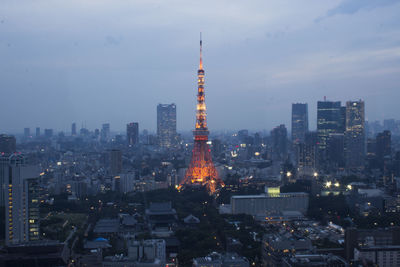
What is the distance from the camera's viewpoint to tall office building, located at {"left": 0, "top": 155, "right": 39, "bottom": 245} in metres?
10.2

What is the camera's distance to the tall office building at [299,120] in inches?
1585

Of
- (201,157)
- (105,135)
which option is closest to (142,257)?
(201,157)

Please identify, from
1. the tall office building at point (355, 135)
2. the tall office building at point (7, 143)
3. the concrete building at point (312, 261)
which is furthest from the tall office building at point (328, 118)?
the concrete building at point (312, 261)

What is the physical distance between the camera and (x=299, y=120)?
135 feet

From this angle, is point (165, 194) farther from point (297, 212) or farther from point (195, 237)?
point (195, 237)

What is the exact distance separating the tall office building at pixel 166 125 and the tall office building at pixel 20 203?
31403mm

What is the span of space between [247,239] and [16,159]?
16.9ft

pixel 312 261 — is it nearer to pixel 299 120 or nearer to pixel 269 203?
pixel 269 203

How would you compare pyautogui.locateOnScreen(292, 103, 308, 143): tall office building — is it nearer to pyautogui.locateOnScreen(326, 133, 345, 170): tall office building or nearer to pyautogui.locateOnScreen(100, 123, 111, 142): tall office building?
pyautogui.locateOnScreen(326, 133, 345, 170): tall office building

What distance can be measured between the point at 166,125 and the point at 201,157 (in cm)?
2533

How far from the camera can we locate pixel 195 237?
1123cm

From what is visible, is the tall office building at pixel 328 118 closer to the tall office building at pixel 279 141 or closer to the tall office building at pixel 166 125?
the tall office building at pixel 279 141

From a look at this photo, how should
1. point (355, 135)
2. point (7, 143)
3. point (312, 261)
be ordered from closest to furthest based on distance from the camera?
point (312, 261), point (7, 143), point (355, 135)

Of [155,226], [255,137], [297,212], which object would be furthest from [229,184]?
[255,137]
